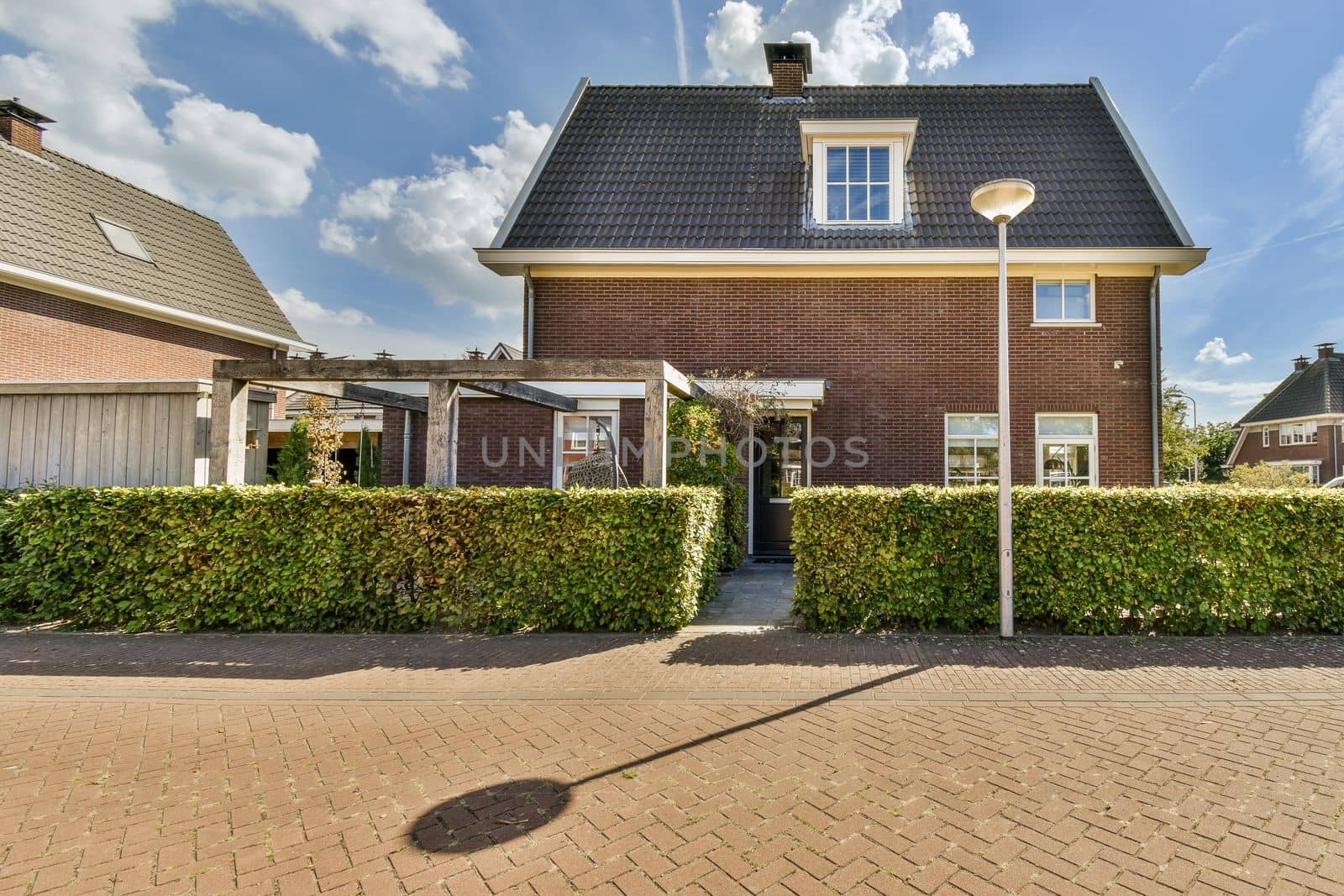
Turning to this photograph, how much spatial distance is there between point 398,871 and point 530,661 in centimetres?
275

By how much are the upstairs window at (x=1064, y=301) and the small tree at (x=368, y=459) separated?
43.1 feet

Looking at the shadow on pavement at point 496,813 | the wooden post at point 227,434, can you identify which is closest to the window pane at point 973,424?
the shadow on pavement at point 496,813

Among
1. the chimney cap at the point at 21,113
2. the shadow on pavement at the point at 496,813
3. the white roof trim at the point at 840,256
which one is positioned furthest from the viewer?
the chimney cap at the point at 21,113

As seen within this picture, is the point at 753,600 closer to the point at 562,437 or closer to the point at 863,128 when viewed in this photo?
the point at 562,437

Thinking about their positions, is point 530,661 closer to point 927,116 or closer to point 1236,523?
point 1236,523

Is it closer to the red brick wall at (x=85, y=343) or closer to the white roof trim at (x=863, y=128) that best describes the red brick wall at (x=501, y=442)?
the red brick wall at (x=85, y=343)

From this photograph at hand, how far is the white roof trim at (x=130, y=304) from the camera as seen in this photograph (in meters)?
12.7

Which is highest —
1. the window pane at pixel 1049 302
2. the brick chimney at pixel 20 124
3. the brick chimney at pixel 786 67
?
the brick chimney at pixel 786 67

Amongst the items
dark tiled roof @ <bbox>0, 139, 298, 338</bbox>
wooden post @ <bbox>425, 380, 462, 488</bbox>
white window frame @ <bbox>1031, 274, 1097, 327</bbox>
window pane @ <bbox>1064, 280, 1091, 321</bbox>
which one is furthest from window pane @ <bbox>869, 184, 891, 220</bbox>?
dark tiled roof @ <bbox>0, 139, 298, 338</bbox>

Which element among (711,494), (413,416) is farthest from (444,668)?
(413,416)

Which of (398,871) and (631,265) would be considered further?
(631,265)

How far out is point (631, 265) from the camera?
11.4 meters

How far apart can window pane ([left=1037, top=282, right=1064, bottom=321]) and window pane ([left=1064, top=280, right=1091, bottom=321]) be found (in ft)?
0.31

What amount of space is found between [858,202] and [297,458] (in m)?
12.6
